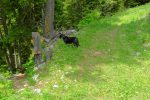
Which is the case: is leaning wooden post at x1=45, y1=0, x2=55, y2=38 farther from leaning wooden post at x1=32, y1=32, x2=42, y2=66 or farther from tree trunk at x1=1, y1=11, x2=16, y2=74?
tree trunk at x1=1, y1=11, x2=16, y2=74

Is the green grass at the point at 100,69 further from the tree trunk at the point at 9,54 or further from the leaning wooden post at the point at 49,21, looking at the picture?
the tree trunk at the point at 9,54

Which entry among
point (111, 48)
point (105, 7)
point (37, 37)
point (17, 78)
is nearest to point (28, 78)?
point (17, 78)

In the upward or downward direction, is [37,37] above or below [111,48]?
above

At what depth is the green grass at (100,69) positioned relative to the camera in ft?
41.2

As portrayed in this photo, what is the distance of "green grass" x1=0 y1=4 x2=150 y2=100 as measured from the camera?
12.5 m

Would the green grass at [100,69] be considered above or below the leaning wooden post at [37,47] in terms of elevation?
below

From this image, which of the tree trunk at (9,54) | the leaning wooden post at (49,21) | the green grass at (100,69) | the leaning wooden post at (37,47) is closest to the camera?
the green grass at (100,69)

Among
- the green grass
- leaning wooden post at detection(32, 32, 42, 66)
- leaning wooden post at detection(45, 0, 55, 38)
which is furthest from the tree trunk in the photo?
leaning wooden post at detection(32, 32, 42, 66)

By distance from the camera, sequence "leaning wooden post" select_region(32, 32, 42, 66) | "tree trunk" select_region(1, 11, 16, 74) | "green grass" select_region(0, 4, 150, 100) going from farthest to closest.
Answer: "tree trunk" select_region(1, 11, 16, 74), "leaning wooden post" select_region(32, 32, 42, 66), "green grass" select_region(0, 4, 150, 100)

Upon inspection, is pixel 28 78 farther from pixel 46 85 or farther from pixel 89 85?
pixel 89 85

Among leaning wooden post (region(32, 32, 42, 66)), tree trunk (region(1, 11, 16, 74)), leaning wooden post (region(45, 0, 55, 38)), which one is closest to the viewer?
leaning wooden post (region(32, 32, 42, 66))

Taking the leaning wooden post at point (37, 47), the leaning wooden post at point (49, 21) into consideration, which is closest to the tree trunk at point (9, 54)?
the leaning wooden post at point (49, 21)

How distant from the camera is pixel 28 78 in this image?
14.1 meters

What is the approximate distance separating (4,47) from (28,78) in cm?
1238
